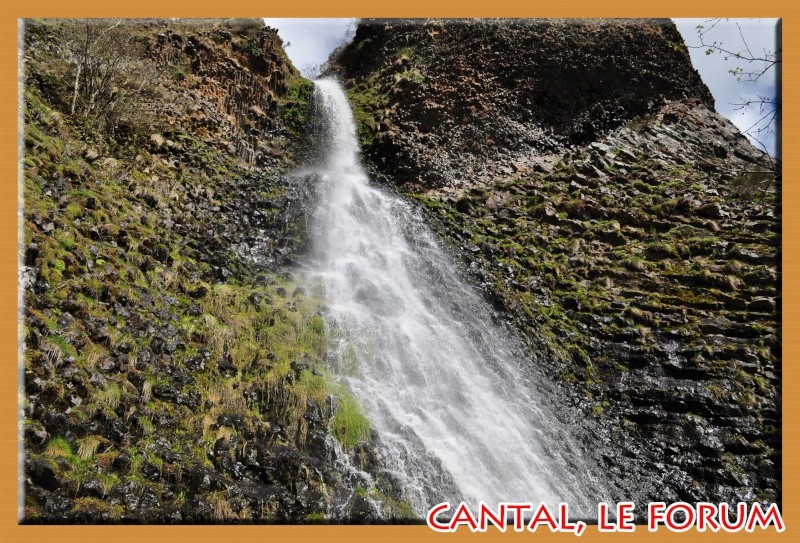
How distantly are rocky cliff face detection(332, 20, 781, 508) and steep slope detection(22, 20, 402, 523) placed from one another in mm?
6401

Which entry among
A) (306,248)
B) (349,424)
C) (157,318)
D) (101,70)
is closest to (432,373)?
(349,424)

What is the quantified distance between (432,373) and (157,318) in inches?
237

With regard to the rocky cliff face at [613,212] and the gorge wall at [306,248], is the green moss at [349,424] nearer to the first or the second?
the gorge wall at [306,248]

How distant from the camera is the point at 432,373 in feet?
39.9

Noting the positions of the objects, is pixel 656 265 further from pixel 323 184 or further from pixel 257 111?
pixel 257 111

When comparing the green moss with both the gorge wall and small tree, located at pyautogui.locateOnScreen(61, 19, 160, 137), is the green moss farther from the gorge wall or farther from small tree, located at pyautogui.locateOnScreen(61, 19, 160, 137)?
small tree, located at pyautogui.locateOnScreen(61, 19, 160, 137)

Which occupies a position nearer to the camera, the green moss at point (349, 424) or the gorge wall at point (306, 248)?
the gorge wall at point (306, 248)

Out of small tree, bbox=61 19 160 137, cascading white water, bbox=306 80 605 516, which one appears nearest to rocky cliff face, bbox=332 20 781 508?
cascading white water, bbox=306 80 605 516

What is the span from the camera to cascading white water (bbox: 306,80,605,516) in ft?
32.7

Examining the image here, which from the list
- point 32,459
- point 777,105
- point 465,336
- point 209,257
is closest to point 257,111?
point 209,257

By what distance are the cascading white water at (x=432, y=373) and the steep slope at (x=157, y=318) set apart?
0.81 metres

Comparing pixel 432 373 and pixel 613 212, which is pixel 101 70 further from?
pixel 613 212

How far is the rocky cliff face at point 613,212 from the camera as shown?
39.2 ft

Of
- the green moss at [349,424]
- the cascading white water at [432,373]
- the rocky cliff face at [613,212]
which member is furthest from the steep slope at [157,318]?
the rocky cliff face at [613,212]
